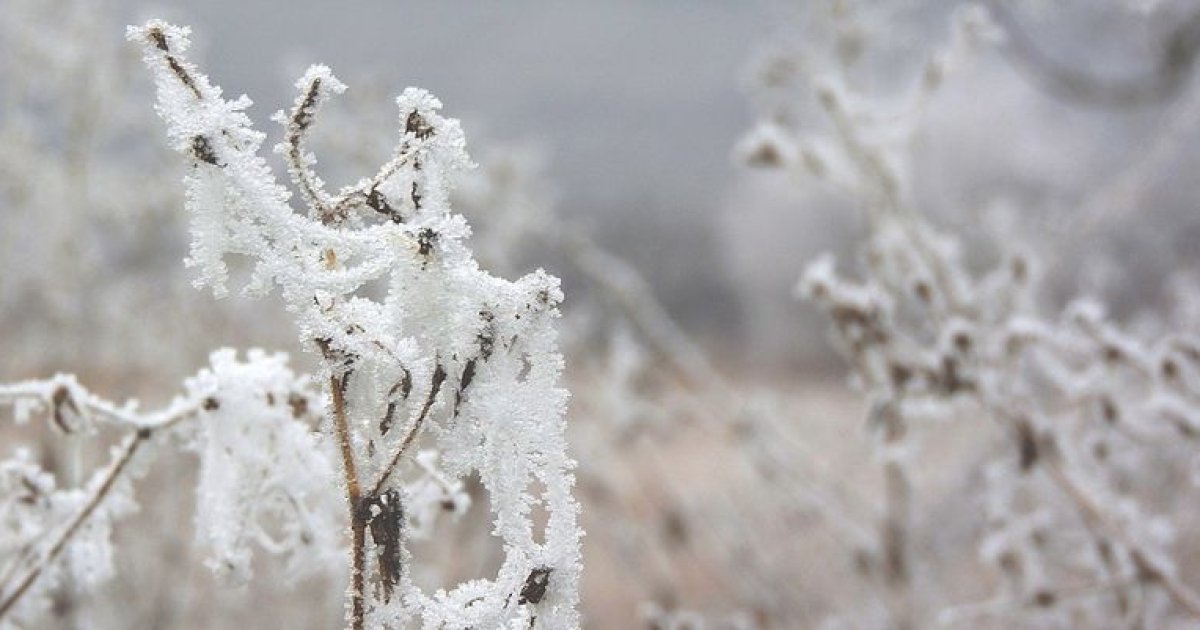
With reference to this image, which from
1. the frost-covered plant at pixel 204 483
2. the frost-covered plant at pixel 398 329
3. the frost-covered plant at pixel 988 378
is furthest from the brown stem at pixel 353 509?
the frost-covered plant at pixel 988 378

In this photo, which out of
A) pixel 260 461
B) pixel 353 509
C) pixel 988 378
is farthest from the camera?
pixel 988 378

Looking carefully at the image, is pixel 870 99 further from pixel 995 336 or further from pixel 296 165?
pixel 296 165

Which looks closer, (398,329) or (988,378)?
(398,329)

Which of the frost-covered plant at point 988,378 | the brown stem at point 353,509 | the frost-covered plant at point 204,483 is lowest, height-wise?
the brown stem at point 353,509

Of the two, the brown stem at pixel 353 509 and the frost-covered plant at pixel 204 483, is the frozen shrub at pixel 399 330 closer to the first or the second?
the brown stem at pixel 353 509

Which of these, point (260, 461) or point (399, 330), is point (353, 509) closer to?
point (399, 330)

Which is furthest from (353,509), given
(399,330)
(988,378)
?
(988,378)

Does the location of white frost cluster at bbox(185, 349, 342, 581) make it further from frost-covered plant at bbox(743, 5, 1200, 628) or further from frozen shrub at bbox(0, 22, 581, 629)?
frost-covered plant at bbox(743, 5, 1200, 628)
